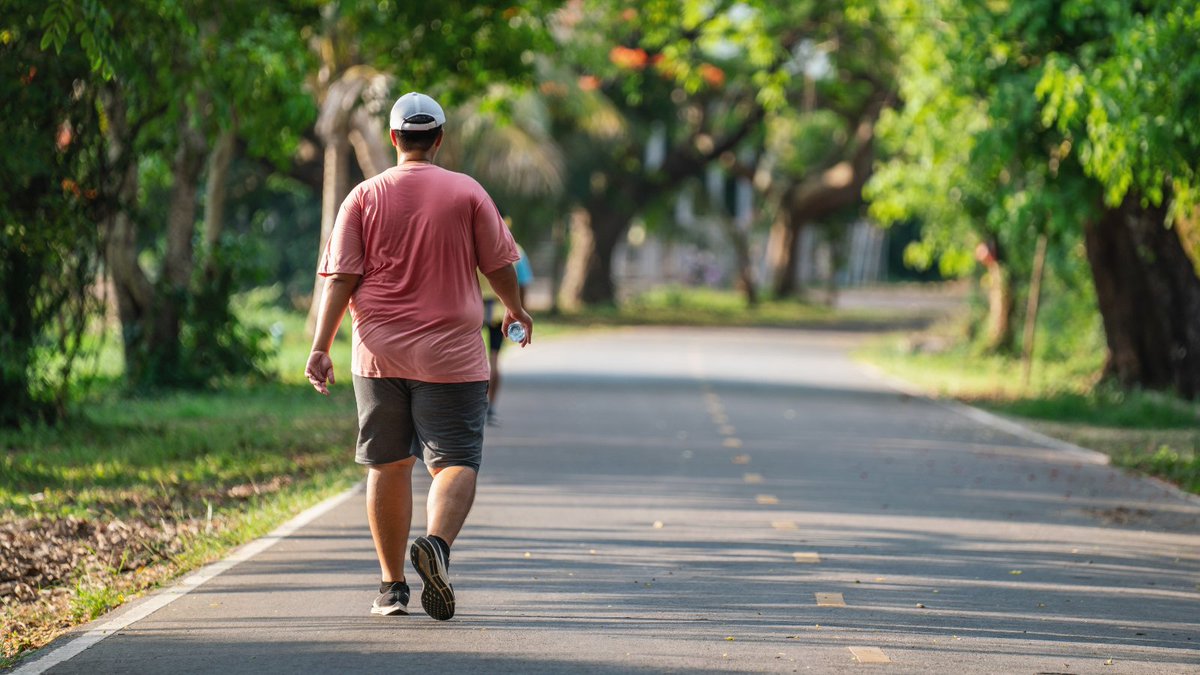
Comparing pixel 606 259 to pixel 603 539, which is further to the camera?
pixel 606 259

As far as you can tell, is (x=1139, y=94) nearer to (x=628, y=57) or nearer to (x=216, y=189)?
(x=216, y=189)

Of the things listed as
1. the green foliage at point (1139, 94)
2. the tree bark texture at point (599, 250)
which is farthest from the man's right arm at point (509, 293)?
the tree bark texture at point (599, 250)

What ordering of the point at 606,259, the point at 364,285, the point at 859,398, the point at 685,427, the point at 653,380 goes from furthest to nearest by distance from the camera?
the point at 606,259 < the point at 653,380 < the point at 859,398 < the point at 685,427 < the point at 364,285

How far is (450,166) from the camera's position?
94.6 ft

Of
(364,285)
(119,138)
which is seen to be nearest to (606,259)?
(119,138)

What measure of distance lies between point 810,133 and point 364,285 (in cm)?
3982

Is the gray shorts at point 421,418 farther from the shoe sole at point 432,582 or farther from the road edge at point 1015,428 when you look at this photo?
the road edge at point 1015,428

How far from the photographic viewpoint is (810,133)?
1816 inches

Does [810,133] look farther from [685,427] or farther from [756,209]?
[685,427]

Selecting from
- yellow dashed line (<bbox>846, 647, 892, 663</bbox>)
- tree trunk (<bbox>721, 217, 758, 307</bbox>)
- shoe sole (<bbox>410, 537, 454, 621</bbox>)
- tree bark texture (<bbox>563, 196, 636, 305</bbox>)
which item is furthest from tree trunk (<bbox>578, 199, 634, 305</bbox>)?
→ yellow dashed line (<bbox>846, 647, 892, 663</bbox>)

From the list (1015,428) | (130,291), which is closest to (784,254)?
(1015,428)

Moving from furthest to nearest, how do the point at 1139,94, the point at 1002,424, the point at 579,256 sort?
the point at 579,256
the point at 1002,424
the point at 1139,94

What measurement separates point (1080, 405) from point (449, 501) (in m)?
13.2

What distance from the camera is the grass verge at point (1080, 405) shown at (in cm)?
1473
